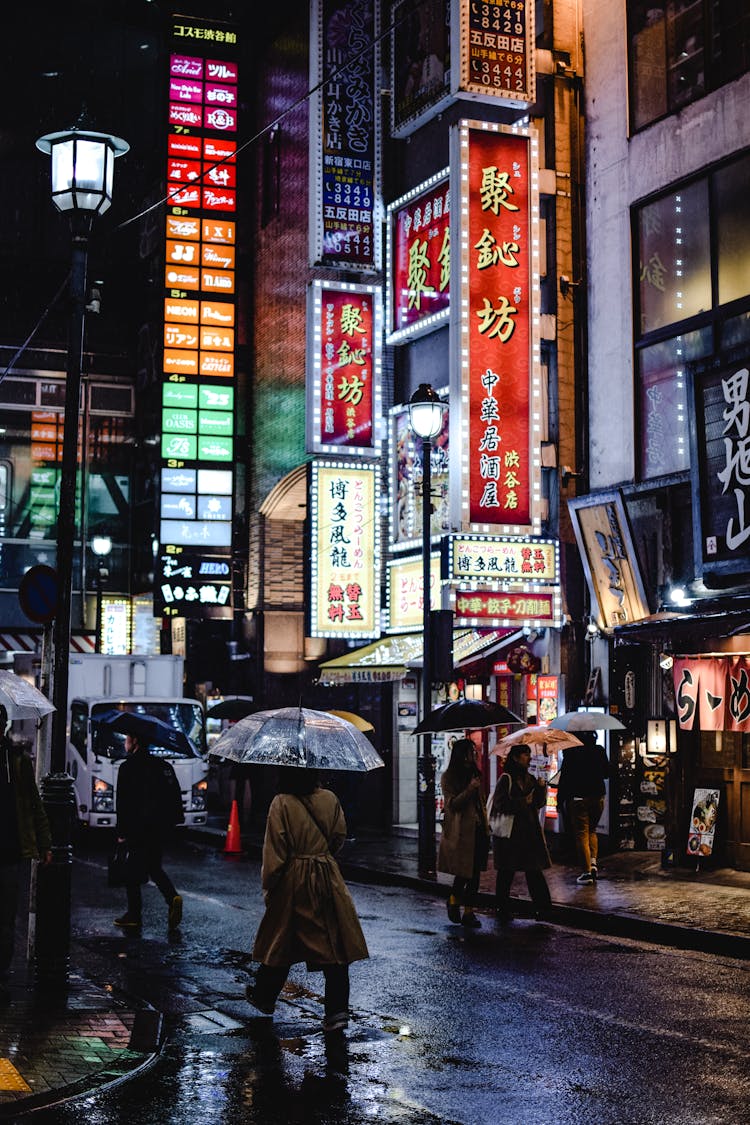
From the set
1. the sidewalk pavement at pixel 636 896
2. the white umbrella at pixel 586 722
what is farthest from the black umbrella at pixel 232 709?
the white umbrella at pixel 586 722

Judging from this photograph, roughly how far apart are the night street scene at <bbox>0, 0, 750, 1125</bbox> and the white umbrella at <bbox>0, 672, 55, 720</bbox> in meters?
0.08

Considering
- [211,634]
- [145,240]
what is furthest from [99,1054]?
[145,240]

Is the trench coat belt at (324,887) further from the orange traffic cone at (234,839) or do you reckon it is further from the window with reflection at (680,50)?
the orange traffic cone at (234,839)

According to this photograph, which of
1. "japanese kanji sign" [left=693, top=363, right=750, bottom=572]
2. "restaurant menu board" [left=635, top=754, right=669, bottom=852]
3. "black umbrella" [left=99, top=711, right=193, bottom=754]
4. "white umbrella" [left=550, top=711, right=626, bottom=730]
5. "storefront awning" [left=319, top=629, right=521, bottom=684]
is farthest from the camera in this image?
"storefront awning" [left=319, top=629, right=521, bottom=684]

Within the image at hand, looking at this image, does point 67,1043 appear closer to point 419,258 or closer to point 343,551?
point 343,551

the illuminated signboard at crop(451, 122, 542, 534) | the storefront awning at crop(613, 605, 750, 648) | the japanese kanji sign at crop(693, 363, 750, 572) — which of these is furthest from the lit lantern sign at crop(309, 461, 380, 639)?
the japanese kanji sign at crop(693, 363, 750, 572)

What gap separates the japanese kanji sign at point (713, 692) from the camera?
16.8m

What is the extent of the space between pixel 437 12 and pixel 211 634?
55.5 ft

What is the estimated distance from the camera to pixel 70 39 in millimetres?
45281

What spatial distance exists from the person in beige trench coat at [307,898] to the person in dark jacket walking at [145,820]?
4934 millimetres

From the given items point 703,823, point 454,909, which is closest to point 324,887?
point 454,909

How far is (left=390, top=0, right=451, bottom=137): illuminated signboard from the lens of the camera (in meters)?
23.0

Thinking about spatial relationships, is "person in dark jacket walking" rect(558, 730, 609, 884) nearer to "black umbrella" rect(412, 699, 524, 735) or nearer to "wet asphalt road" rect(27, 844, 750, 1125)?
"black umbrella" rect(412, 699, 524, 735)

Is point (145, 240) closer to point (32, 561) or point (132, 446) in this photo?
point (132, 446)
